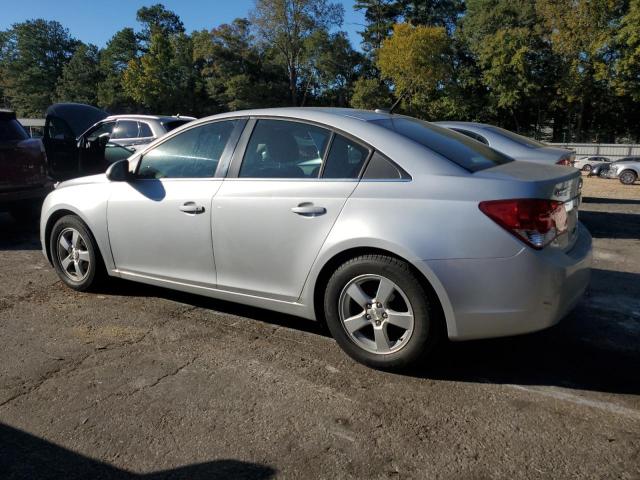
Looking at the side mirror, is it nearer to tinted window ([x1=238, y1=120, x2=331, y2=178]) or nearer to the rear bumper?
tinted window ([x1=238, y1=120, x2=331, y2=178])

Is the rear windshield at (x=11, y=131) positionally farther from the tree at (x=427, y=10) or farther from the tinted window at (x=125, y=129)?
the tree at (x=427, y=10)

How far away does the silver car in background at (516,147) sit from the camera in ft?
25.1

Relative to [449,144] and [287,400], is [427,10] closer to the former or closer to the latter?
[449,144]

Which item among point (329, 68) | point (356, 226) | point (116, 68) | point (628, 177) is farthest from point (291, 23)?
point (356, 226)

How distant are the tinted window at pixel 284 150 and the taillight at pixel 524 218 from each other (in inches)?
45.3

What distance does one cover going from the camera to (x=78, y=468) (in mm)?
2312

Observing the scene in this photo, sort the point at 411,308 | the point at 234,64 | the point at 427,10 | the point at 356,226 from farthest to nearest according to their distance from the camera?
1. the point at 427,10
2. the point at 234,64
3. the point at 356,226
4. the point at 411,308

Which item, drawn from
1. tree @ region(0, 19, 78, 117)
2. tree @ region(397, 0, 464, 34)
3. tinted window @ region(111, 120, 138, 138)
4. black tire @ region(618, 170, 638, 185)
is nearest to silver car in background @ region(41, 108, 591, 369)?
tinted window @ region(111, 120, 138, 138)

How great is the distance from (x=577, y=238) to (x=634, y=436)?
1.23m

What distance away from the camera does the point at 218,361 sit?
11.0 feet

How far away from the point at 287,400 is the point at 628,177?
21.6 m

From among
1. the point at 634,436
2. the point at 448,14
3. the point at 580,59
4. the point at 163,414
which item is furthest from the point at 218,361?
the point at 448,14

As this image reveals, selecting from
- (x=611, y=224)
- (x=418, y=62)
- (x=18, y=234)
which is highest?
(x=418, y=62)

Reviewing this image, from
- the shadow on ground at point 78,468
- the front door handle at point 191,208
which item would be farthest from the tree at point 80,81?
the shadow on ground at point 78,468
